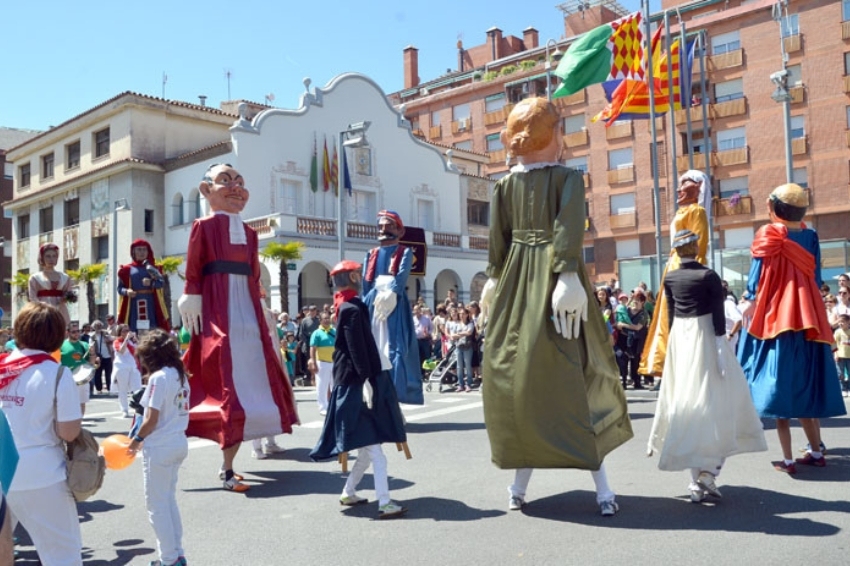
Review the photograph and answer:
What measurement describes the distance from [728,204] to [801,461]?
3783 centimetres

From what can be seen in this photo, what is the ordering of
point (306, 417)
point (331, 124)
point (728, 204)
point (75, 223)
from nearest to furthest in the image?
point (306, 417) < point (331, 124) < point (75, 223) < point (728, 204)

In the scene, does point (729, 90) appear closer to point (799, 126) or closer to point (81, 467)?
point (799, 126)

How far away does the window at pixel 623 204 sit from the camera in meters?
46.0

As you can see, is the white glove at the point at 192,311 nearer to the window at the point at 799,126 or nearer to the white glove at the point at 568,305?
the white glove at the point at 568,305

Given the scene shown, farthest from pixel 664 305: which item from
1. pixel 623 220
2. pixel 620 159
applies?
pixel 620 159

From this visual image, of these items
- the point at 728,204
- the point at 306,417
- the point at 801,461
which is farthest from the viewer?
the point at 728,204

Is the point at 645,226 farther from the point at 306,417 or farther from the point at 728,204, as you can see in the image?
the point at 306,417

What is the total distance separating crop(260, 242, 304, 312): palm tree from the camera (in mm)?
29172

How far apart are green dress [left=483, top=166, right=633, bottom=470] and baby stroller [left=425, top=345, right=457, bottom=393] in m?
11.6

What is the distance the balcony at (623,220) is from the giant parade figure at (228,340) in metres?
40.8

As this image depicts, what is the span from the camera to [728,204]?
42.0 meters

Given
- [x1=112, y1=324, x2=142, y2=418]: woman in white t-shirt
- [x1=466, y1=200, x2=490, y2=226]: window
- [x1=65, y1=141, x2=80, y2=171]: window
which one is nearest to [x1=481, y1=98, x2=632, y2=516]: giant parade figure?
[x1=112, y1=324, x2=142, y2=418]: woman in white t-shirt

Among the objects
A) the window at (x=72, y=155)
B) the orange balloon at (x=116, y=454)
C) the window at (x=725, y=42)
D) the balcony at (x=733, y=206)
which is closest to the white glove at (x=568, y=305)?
the orange balloon at (x=116, y=454)

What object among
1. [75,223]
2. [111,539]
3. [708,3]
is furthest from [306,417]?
[708,3]
